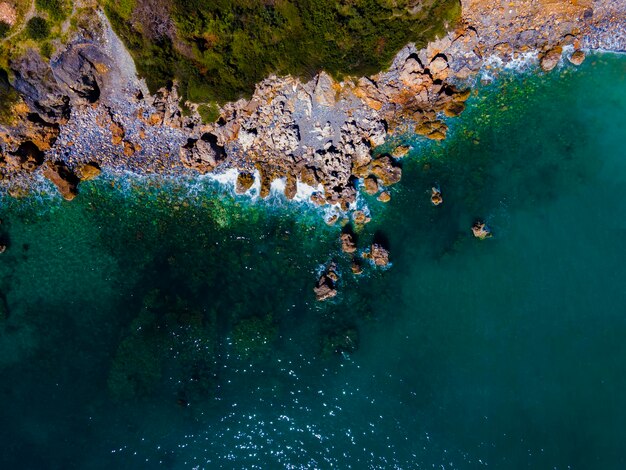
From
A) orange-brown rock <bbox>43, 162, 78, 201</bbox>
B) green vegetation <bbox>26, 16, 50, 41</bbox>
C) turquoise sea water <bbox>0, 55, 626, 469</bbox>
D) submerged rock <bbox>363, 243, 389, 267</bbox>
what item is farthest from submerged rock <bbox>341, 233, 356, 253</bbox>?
green vegetation <bbox>26, 16, 50, 41</bbox>

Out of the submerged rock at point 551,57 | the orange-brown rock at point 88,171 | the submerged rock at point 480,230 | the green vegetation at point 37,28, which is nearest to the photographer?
the green vegetation at point 37,28

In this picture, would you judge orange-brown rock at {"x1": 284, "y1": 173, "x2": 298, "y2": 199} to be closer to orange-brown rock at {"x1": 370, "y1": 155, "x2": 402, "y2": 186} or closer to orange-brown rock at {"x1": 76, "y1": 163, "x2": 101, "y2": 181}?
orange-brown rock at {"x1": 370, "y1": 155, "x2": 402, "y2": 186}

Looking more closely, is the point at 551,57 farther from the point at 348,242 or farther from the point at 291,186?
the point at 291,186

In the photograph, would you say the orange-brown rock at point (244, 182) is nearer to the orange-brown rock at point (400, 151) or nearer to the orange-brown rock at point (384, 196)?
the orange-brown rock at point (384, 196)

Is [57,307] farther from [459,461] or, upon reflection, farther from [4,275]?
[459,461]

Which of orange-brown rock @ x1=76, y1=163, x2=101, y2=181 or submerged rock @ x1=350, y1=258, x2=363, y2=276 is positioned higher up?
orange-brown rock @ x1=76, y1=163, x2=101, y2=181

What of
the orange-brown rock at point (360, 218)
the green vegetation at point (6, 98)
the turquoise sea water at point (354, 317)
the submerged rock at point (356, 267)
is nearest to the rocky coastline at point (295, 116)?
the green vegetation at point (6, 98)

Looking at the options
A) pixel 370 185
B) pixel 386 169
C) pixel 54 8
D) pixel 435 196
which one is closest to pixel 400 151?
pixel 386 169

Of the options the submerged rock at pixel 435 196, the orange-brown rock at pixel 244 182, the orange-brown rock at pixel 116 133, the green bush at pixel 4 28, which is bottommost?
the orange-brown rock at pixel 244 182
